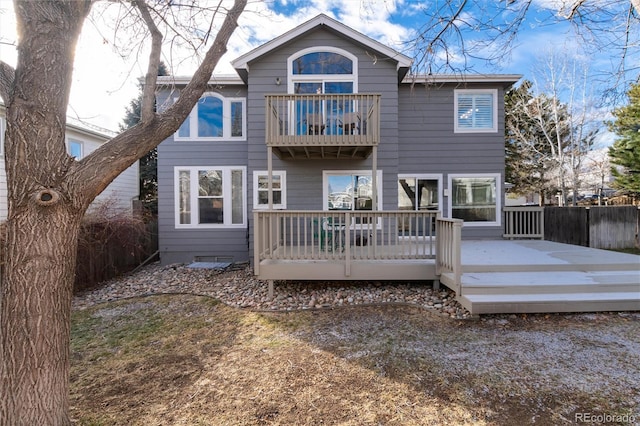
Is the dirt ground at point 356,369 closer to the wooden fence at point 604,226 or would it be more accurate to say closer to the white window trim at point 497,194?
the white window trim at point 497,194

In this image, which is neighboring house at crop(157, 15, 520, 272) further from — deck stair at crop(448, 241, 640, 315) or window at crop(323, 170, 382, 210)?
deck stair at crop(448, 241, 640, 315)

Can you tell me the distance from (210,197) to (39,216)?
713cm

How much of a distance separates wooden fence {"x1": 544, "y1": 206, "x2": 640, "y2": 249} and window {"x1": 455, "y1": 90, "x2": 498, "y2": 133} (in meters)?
4.12

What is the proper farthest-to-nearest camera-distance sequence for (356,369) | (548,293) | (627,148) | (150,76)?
(627,148)
(548,293)
(356,369)
(150,76)

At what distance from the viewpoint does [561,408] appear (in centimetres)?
253

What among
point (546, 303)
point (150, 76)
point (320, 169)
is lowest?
point (546, 303)

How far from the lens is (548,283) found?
480 centimetres

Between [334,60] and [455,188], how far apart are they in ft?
16.1

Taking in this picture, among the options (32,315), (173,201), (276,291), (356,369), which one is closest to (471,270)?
(356,369)

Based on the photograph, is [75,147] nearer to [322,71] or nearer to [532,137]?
[322,71]

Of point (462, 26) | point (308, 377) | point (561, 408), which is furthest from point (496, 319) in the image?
point (462, 26)

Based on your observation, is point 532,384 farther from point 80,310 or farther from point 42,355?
point 80,310

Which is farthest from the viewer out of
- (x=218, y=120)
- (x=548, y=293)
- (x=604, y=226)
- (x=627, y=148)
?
(x=627, y=148)

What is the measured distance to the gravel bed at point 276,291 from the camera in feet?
16.8
